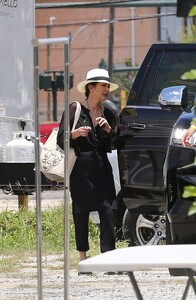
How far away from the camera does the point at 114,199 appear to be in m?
10.3

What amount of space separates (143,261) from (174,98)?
15.6ft

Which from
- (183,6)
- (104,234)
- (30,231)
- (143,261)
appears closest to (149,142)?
(104,234)

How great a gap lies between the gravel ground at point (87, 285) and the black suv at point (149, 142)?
2.22 ft

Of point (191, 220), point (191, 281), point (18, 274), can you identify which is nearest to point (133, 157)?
point (18, 274)

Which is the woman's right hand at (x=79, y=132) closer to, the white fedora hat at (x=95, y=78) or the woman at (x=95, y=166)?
the woman at (x=95, y=166)

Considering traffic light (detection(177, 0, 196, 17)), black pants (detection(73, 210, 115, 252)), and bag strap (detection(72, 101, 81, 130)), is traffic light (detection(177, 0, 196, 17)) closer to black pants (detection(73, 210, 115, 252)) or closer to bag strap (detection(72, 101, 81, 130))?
bag strap (detection(72, 101, 81, 130))

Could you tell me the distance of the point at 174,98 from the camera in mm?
10039

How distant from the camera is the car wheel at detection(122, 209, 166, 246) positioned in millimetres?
11141

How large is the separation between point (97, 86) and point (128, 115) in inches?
34.8

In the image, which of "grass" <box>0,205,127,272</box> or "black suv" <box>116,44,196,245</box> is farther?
"grass" <box>0,205,127,272</box>

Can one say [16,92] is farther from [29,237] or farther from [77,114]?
[77,114]

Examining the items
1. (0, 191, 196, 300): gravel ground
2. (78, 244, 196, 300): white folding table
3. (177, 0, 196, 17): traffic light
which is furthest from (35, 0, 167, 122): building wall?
(78, 244, 196, 300): white folding table

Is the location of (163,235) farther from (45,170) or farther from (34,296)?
(34,296)

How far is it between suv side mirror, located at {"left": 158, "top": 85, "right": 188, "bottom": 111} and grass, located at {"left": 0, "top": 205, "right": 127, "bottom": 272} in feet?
5.12
